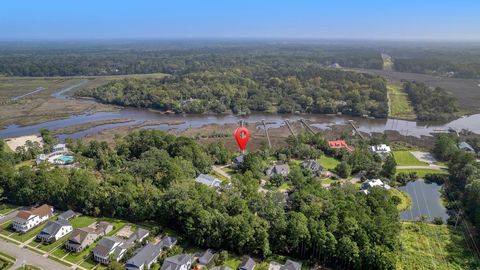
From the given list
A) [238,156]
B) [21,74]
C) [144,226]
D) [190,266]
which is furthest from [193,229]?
[21,74]

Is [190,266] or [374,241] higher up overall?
[374,241]

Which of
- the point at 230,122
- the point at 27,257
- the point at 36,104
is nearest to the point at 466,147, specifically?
the point at 230,122

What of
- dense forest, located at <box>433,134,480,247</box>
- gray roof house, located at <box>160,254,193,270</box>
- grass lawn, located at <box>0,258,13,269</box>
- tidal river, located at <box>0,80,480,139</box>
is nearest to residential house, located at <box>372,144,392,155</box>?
dense forest, located at <box>433,134,480,247</box>

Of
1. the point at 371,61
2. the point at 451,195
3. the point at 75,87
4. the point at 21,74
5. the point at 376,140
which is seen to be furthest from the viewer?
the point at 371,61

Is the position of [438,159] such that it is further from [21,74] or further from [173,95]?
[21,74]

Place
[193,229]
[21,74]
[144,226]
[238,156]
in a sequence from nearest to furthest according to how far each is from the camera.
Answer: [193,229] < [144,226] < [238,156] < [21,74]

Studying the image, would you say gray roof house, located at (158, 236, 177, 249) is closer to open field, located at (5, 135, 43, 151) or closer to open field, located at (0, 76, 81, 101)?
open field, located at (5, 135, 43, 151)

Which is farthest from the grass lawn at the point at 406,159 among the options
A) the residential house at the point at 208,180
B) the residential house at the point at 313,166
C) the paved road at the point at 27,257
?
the paved road at the point at 27,257
